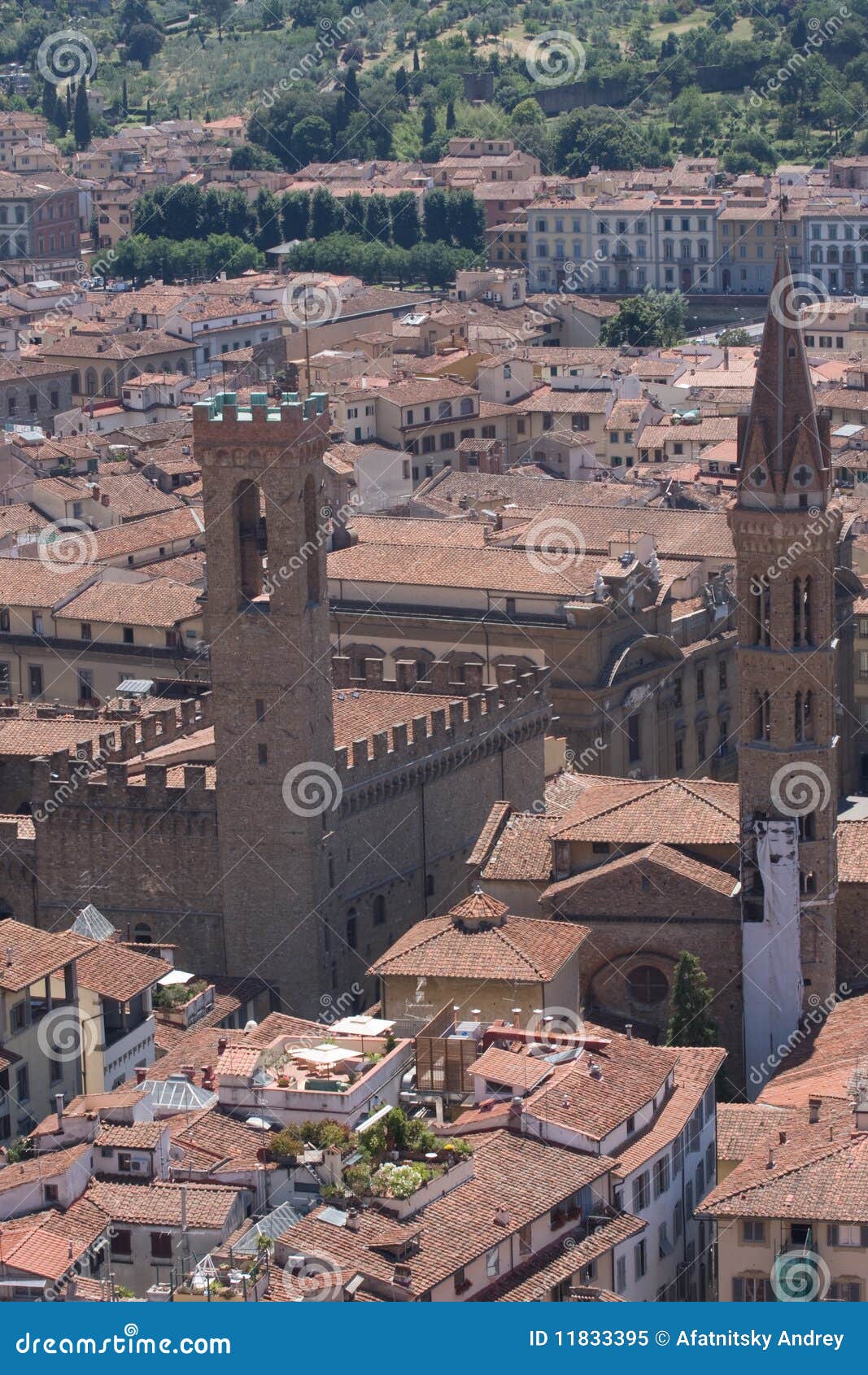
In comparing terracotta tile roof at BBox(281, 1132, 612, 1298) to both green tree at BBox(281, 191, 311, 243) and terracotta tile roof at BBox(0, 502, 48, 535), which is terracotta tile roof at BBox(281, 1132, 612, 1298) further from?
green tree at BBox(281, 191, 311, 243)

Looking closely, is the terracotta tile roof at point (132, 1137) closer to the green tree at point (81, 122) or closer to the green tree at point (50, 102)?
the green tree at point (81, 122)

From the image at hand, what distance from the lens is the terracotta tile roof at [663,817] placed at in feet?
146

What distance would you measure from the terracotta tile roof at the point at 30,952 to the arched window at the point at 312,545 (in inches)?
242

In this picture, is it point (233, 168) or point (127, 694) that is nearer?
point (127, 694)

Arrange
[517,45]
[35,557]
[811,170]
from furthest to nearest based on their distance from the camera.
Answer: [517,45], [811,170], [35,557]

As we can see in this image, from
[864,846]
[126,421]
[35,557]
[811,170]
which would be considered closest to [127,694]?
[35,557]

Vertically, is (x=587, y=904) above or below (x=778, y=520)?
below

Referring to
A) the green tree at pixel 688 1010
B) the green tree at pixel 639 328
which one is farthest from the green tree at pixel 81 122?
the green tree at pixel 688 1010

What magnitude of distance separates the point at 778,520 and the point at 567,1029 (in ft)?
24.9

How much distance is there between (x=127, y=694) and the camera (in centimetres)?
5669

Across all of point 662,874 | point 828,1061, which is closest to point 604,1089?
point 828,1061

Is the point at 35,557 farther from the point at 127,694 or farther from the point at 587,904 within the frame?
the point at 587,904

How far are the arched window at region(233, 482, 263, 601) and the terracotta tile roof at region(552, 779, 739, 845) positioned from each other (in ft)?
17.9

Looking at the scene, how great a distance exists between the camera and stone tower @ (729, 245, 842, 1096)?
4328 cm
